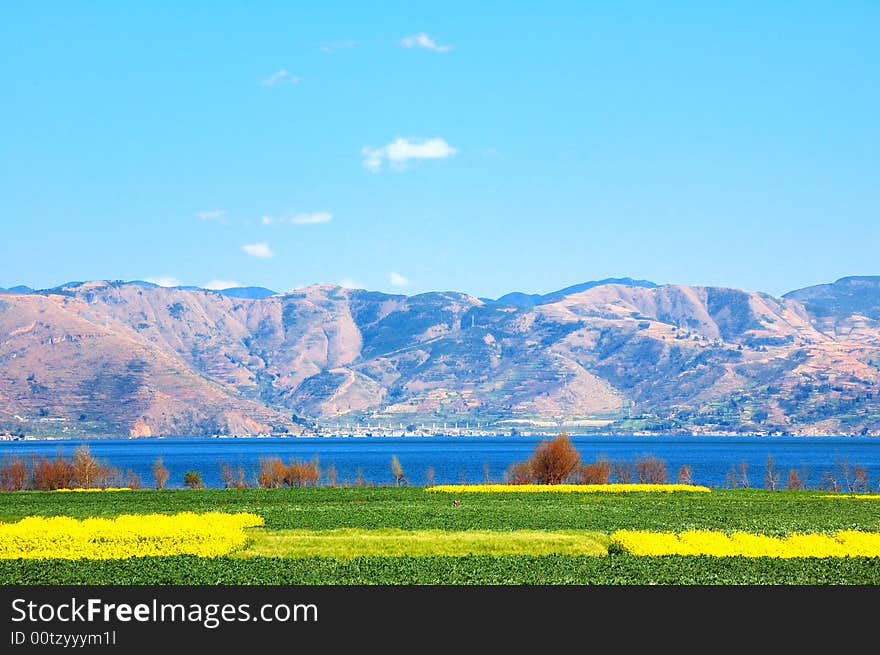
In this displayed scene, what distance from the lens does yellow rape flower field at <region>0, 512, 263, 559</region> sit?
38.7m

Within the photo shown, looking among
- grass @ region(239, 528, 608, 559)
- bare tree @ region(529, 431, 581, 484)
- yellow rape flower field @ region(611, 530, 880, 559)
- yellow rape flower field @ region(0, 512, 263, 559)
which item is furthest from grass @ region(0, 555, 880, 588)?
bare tree @ region(529, 431, 581, 484)

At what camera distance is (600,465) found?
123m

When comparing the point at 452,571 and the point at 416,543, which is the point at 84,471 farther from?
the point at 452,571

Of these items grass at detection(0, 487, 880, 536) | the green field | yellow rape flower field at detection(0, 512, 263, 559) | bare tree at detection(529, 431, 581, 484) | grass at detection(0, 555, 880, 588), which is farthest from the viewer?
bare tree at detection(529, 431, 581, 484)

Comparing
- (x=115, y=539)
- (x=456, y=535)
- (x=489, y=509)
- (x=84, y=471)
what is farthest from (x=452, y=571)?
(x=84, y=471)

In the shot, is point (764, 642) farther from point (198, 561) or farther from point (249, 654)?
point (198, 561)

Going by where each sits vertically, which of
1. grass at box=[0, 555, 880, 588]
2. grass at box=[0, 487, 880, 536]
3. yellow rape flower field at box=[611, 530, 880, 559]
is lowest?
grass at box=[0, 487, 880, 536]

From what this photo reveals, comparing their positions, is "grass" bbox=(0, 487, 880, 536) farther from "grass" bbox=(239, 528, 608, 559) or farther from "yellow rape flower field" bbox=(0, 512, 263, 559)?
"yellow rape flower field" bbox=(0, 512, 263, 559)

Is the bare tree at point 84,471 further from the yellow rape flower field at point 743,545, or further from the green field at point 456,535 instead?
the yellow rape flower field at point 743,545

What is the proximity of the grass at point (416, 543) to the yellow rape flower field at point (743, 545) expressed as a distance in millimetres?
1621

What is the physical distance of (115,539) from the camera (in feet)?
136

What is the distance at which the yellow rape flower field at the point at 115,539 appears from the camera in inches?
1522

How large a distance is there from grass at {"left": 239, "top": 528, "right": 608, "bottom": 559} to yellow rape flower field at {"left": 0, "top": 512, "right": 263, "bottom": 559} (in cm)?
160

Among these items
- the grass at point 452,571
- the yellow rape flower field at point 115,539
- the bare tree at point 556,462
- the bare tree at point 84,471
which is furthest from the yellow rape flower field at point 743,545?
the bare tree at point 84,471
